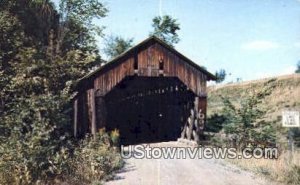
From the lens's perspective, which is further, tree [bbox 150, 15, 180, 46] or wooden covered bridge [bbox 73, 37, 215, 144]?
tree [bbox 150, 15, 180, 46]

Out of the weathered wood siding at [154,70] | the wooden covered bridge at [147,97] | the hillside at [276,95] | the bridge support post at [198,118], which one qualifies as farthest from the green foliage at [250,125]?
the hillside at [276,95]

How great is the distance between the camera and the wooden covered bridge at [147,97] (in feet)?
63.8

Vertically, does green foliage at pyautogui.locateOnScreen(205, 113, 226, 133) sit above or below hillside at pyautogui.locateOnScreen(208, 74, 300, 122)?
below

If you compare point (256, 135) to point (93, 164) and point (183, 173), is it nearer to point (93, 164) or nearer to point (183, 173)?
point (183, 173)

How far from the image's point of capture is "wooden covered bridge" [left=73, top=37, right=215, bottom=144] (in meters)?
19.4

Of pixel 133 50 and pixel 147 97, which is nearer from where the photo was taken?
pixel 133 50

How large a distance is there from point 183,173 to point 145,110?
13842 millimetres

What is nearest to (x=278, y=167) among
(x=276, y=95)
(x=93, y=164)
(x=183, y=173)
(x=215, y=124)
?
(x=183, y=173)

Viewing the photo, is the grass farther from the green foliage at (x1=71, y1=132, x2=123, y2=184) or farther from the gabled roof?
the gabled roof

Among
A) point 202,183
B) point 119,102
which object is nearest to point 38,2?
point 119,102

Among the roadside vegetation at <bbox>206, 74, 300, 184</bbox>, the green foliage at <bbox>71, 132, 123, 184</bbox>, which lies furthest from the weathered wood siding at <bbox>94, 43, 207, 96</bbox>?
the green foliage at <bbox>71, 132, 123, 184</bbox>

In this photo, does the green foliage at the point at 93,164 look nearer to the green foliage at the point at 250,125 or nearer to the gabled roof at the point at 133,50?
the gabled roof at the point at 133,50

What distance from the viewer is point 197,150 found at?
19609mm

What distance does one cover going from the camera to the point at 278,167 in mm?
14109
